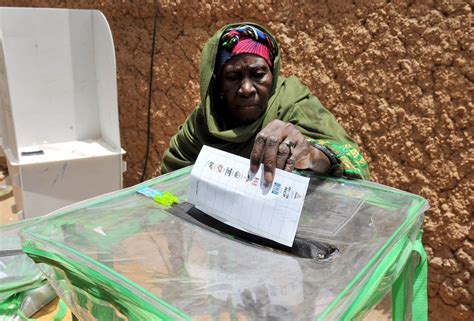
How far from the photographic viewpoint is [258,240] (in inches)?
26.7

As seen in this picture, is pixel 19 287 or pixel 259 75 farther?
pixel 259 75

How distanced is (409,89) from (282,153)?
4.15ft

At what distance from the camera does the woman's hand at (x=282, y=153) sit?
0.71 meters

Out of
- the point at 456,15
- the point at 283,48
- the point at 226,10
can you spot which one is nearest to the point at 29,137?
the point at 226,10

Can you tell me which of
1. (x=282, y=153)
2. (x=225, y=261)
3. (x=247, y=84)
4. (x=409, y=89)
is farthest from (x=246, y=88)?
(x=409, y=89)

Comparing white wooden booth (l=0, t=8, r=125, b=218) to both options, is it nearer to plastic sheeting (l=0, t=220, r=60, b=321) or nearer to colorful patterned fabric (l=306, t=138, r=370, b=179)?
plastic sheeting (l=0, t=220, r=60, b=321)

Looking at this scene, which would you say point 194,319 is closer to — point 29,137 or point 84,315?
point 84,315

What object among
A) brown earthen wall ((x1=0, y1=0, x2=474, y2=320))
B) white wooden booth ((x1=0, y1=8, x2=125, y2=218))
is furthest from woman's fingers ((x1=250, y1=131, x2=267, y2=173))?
white wooden booth ((x1=0, y1=8, x2=125, y2=218))

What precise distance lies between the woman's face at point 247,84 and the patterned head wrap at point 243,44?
0.02 m

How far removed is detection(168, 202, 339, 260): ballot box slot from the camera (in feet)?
2.09

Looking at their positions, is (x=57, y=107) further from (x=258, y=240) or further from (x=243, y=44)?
(x=258, y=240)

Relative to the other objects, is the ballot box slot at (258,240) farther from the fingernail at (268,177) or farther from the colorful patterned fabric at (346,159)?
the colorful patterned fabric at (346,159)

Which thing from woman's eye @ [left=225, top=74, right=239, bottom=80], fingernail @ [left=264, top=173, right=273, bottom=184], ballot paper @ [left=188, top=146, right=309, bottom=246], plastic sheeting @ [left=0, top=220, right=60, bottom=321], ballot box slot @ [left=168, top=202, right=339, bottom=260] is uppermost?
woman's eye @ [left=225, top=74, right=239, bottom=80]

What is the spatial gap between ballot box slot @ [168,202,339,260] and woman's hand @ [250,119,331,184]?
9 cm
